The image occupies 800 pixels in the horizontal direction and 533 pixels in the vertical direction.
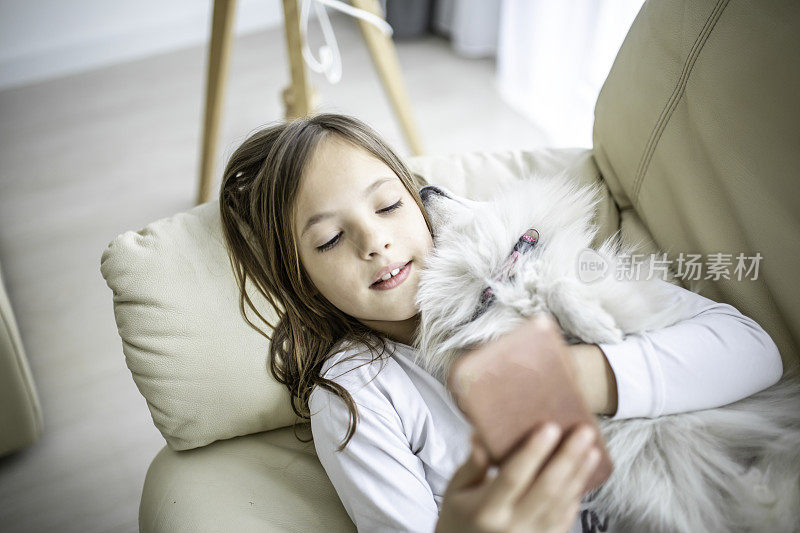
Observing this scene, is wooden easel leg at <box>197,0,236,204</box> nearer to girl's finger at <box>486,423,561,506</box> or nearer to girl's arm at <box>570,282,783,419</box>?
girl's arm at <box>570,282,783,419</box>

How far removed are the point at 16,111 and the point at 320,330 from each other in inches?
84.9

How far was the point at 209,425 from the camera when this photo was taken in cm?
92

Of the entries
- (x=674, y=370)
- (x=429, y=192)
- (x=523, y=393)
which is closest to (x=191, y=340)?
(x=429, y=192)

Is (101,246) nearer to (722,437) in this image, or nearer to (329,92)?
(329,92)

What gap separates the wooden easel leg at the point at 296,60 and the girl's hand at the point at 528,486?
44.6 inches

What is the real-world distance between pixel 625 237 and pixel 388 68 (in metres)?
0.94

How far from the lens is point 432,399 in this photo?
883 mm

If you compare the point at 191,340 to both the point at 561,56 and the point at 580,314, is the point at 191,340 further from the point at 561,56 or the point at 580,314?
the point at 561,56

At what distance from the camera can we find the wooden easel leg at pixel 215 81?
152 centimetres

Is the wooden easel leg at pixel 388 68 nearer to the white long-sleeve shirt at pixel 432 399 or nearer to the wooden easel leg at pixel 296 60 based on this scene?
the wooden easel leg at pixel 296 60

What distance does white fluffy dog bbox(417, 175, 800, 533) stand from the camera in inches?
27.3

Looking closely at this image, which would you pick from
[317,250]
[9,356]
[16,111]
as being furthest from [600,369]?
[16,111]

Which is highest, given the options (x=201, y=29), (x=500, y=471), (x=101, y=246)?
(x=500, y=471)

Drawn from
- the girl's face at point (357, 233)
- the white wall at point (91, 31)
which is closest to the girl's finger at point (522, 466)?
the girl's face at point (357, 233)
